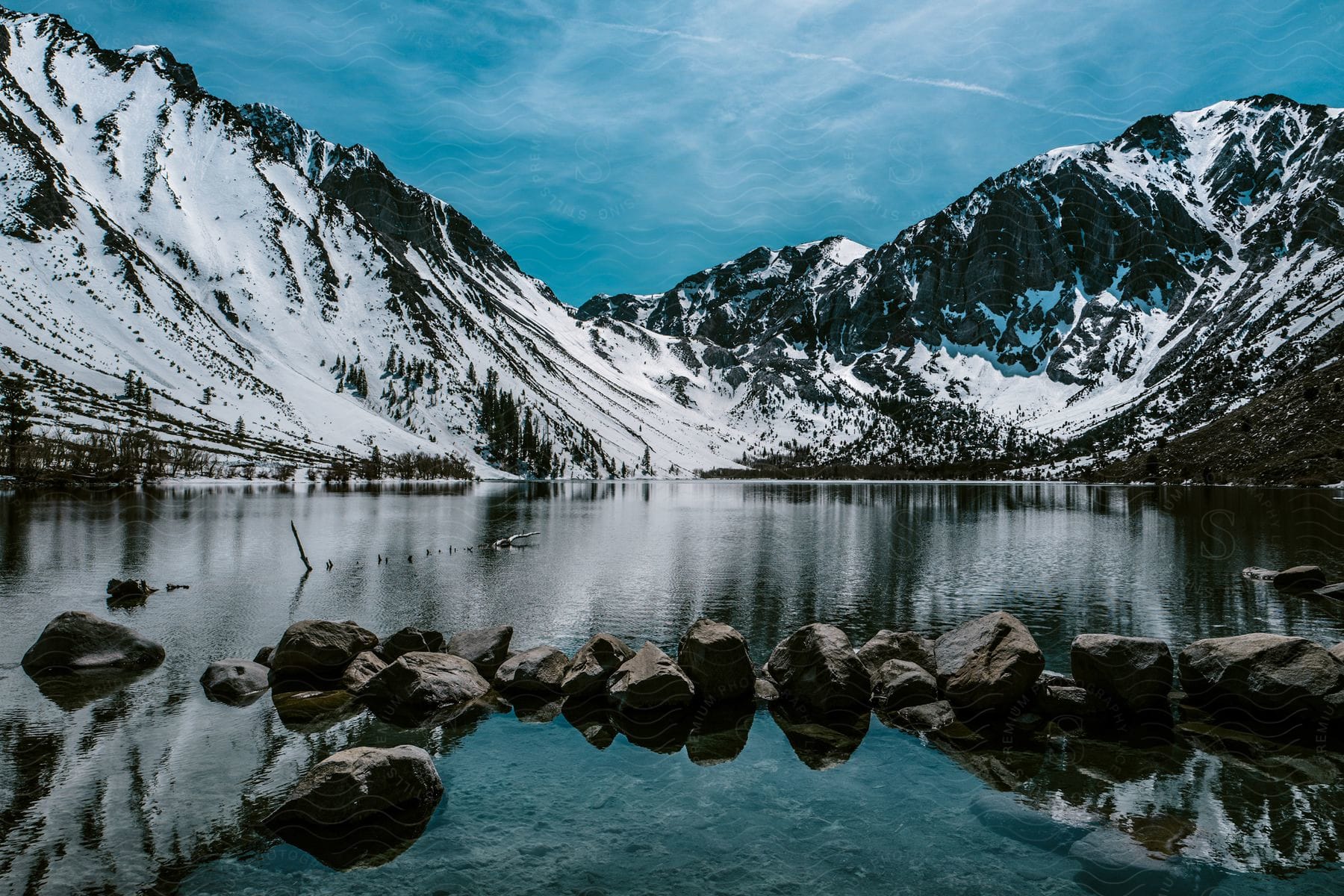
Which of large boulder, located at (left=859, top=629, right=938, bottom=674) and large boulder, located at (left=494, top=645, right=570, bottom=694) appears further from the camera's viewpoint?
large boulder, located at (left=859, top=629, right=938, bottom=674)

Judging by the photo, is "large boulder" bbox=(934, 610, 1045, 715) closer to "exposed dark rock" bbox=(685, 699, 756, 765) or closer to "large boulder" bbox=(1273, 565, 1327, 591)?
"exposed dark rock" bbox=(685, 699, 756, 765)

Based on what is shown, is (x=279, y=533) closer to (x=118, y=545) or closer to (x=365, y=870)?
(x=118, y=545)

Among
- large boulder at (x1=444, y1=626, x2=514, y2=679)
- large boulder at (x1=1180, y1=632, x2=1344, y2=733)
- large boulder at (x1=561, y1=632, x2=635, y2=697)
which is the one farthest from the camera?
large boulder at (x1=444, y1=626, x2=514, y2=679)

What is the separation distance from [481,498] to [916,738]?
129705 millimetres

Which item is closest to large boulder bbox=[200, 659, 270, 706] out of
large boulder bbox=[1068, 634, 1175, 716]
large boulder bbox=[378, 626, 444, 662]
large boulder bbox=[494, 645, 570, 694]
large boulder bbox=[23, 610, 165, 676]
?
large boulder bbox=[378, 626, 444, 662]

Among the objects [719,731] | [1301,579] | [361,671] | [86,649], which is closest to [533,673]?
[361,671]

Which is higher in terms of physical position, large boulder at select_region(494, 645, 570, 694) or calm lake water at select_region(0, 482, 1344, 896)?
large boulder at select_region(494, 645, 570, 694)

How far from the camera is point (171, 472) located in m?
148

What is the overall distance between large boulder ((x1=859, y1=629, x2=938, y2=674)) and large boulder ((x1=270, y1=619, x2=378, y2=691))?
19.1 m

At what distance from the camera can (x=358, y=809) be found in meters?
15.7

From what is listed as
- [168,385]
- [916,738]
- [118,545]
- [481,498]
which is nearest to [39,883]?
[916,738]

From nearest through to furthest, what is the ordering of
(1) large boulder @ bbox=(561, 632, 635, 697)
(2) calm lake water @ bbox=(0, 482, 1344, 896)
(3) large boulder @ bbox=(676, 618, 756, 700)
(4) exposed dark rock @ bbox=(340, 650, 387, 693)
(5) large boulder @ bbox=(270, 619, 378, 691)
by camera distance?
(2) calm lake water @ bbox=(0, 482, 1344, 896) < (3) large boulder @ bbox=(676, 618, 756, 700) < (1) large boulder @ bbox=(561, 632, 635, 697) < (4) exposed dark rock @ bbox=(340, 650, 387, 693) < (5) large boulder @ bbox=(270, 619, 378, 691)

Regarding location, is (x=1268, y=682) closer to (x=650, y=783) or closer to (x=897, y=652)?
(x=897, y=652)

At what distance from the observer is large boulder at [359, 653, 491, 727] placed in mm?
23609
